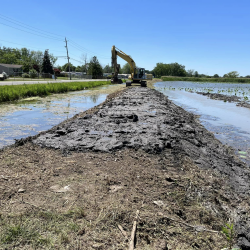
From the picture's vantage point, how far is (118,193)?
2.92 m

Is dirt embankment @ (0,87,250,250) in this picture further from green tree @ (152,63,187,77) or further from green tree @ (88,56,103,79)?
green tree @ (152,63,187,77)

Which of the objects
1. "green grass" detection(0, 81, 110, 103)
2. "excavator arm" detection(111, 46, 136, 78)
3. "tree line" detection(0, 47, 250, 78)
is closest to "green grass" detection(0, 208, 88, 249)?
"green grass" detection(0, 81, 110, 103)


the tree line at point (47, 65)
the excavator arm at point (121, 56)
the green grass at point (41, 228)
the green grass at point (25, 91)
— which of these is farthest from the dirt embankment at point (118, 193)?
the tree line at point (47, 65)

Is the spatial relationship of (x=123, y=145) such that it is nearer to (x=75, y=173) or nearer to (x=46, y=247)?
(x=75, y=173)

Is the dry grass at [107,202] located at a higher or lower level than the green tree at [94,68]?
lower

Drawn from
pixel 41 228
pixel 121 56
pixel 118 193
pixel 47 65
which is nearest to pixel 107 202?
pixel 118 193

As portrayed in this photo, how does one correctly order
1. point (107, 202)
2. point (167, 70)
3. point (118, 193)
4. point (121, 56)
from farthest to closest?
1. point (167, 70)
2. point (121, 56)
3. point (118, 193)
4. point (107, 202)

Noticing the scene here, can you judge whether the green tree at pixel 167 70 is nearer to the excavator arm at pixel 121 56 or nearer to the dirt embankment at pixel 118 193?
the excavator arm at pixel 121 56

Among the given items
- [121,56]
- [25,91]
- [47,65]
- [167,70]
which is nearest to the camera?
[25,91]

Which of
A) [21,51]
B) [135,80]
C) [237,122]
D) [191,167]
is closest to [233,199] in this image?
[191,167]

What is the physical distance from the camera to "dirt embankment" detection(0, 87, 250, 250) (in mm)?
2152

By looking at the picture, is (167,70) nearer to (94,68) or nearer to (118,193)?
(94,68)

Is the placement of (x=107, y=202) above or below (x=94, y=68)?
below

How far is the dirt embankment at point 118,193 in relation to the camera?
2.15 meters
